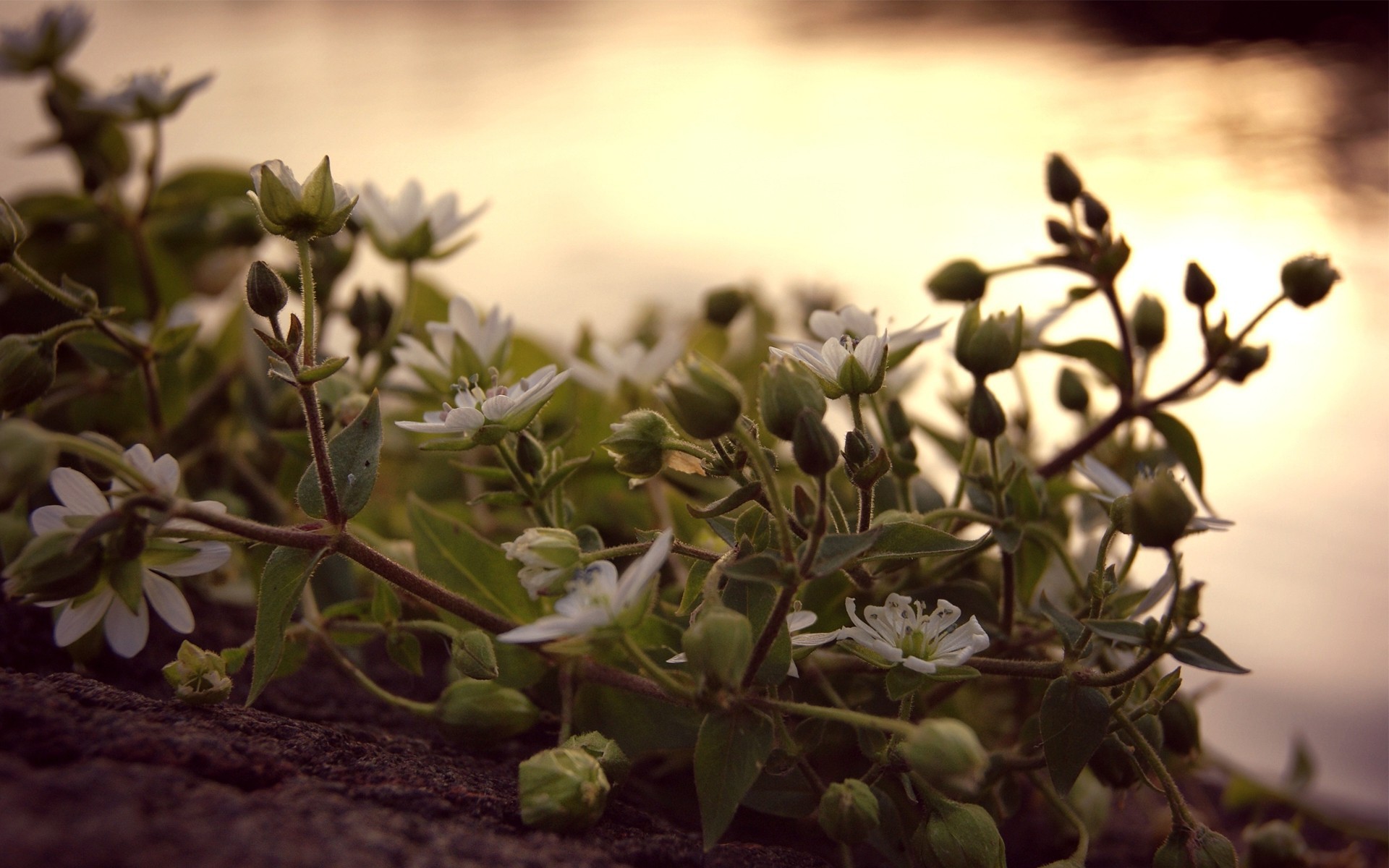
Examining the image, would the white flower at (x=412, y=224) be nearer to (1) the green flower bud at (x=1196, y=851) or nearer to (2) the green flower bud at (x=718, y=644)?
(2) the green flower bud at (x=718, y=644)

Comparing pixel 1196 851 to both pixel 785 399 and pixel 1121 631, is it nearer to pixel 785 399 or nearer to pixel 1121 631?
pixel 1121 631

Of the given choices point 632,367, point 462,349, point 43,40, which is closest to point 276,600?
point 462,349

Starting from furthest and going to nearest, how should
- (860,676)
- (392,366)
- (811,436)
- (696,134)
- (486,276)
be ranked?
1. (696,134)
2. (486,276)
3. (392,366)
4. (860,676)
5. (811,436)

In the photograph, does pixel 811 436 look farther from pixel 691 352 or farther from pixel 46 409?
pixel 46 409

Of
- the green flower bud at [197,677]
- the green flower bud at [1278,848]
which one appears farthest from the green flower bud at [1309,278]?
the green flower bud at [197,677]

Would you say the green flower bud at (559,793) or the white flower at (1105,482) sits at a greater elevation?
the white flower at (1105,482)

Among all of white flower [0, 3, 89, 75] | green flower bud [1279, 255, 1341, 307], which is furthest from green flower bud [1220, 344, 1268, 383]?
white flower [0, 3, 89, 75]

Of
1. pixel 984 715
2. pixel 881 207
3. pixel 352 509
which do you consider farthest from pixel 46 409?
pixel 881 207
